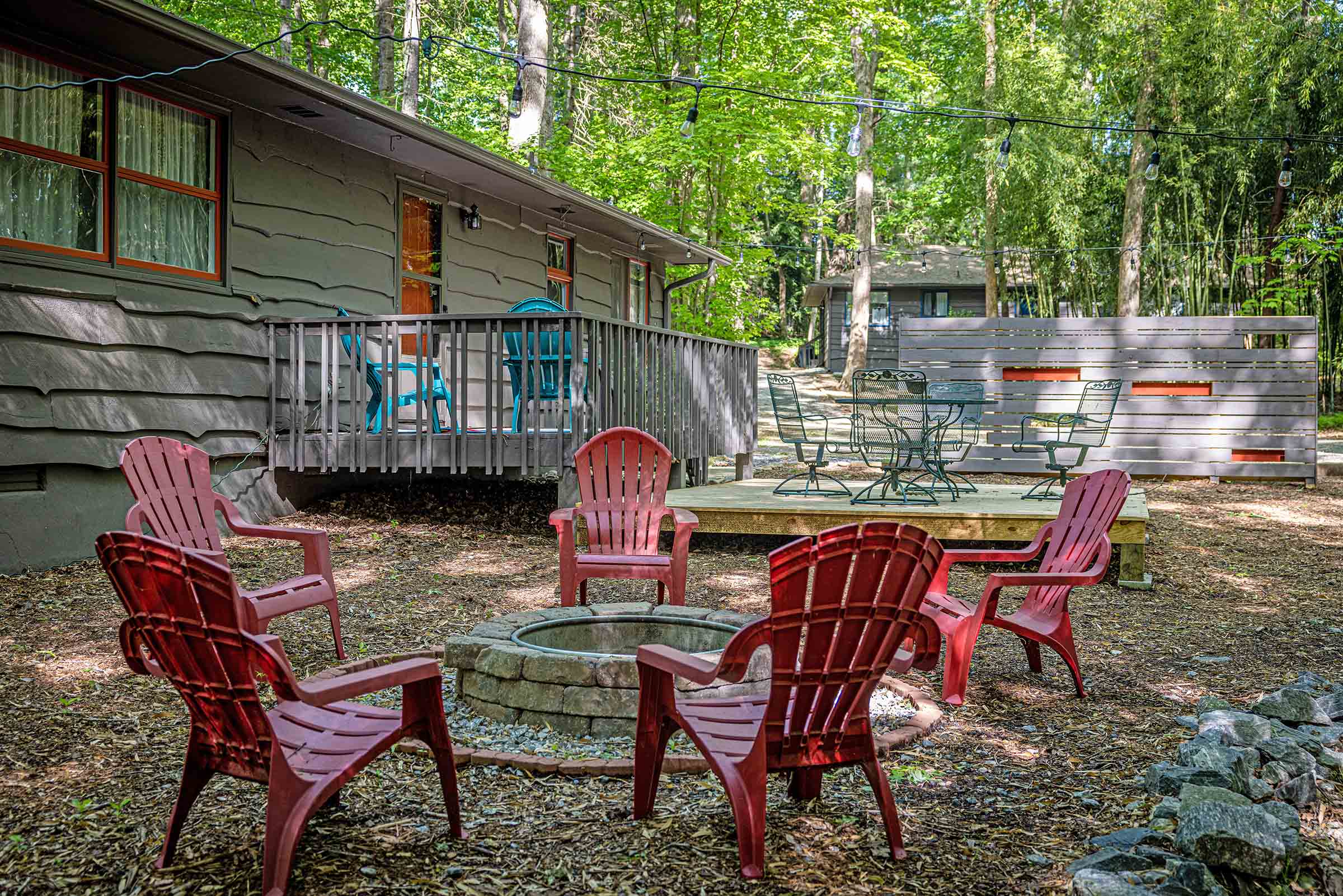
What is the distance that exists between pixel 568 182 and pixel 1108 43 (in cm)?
936

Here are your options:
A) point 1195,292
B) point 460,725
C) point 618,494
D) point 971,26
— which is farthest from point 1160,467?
point 971,26

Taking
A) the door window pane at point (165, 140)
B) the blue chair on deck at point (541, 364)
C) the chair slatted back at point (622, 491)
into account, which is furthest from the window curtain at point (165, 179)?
the chair slatted back at point (622, 491)

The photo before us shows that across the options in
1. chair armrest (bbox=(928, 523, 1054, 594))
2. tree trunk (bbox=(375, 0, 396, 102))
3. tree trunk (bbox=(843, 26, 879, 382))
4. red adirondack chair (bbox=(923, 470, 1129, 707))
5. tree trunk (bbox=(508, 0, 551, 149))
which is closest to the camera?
red adirondack chair (bbox=(923, 470, 1129, 707))

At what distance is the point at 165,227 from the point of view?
6.68 m

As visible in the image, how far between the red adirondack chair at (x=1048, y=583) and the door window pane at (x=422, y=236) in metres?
6.65

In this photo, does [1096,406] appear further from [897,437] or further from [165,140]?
[165,140]

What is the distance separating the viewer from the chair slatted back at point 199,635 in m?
2.13

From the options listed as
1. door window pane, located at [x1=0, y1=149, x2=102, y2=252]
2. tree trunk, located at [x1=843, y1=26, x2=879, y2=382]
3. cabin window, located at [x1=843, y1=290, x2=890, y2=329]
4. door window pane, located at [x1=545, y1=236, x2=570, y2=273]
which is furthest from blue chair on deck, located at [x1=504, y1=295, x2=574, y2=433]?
cabin window, located at [x1=843, y1=290, x2=890, y2=329]

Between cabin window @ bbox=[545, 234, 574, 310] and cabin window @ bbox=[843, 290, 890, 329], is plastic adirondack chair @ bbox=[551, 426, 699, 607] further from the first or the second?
cabin window @ bbox=[843, 290, 890, 329]

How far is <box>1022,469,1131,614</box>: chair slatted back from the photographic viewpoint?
13.6 feet

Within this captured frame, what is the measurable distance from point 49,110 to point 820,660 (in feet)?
19.7

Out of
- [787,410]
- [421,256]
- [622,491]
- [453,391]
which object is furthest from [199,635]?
Answer: [787,410]

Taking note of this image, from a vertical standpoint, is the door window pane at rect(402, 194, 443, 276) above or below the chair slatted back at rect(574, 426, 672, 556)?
above

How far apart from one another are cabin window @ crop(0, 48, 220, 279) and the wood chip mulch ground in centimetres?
212
